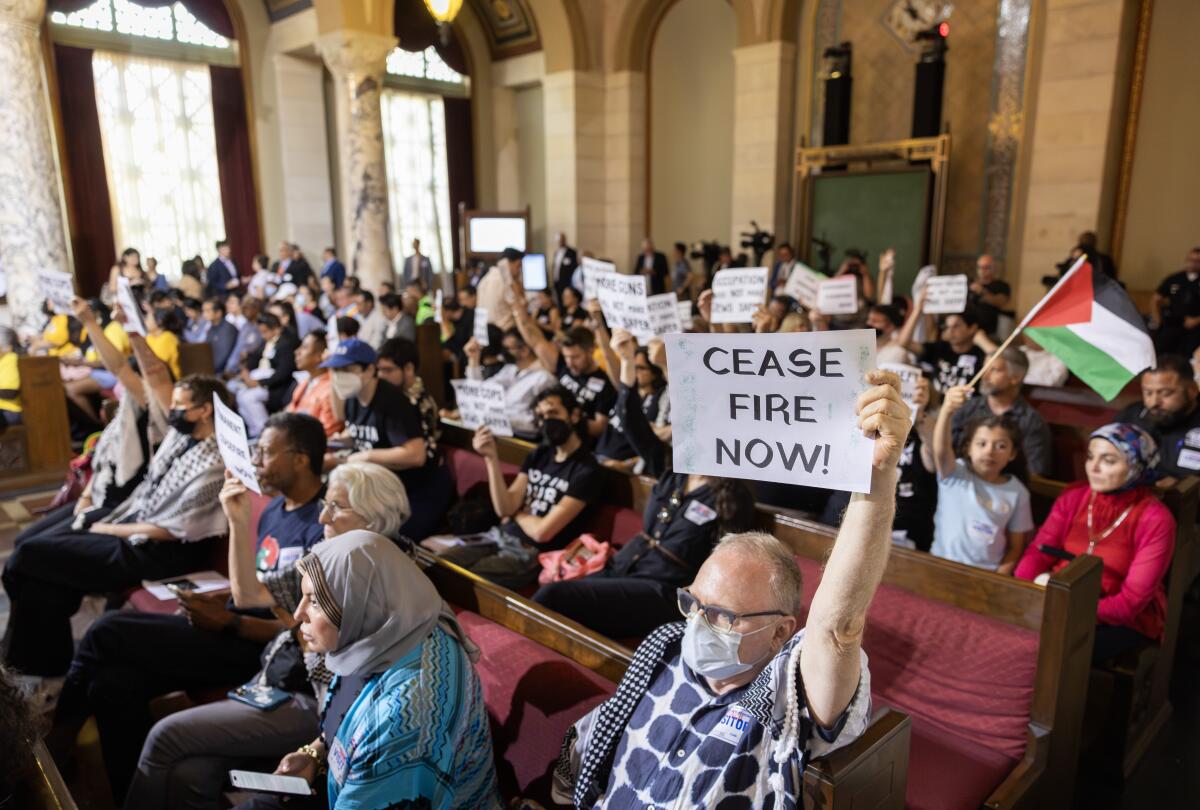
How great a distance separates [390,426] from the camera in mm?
4164

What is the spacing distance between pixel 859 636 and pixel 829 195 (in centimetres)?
1063

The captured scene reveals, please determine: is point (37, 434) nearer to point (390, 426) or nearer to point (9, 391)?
point (9, 391)

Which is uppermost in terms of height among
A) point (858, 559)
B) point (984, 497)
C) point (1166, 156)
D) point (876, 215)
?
point (1166, 156)

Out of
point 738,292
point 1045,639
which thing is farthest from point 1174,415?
point 738,292

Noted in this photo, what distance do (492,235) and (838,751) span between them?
13.0 metres

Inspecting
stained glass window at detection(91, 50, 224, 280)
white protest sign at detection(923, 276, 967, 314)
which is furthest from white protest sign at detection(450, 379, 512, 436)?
stained glass window at detection(91, 50, 224, 280)

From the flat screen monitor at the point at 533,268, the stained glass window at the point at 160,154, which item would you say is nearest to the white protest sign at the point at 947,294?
the flat screen monitor at the point at 533,268

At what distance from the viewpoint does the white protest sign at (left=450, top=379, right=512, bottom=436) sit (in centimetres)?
438

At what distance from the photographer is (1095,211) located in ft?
28.3

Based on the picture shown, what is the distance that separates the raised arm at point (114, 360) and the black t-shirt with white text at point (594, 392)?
2302 mm

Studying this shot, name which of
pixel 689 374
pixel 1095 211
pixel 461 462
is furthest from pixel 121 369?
pixel 1095 211

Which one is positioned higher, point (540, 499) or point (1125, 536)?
point (1125, 536)

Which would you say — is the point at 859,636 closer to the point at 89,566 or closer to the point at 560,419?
the point at 560,419

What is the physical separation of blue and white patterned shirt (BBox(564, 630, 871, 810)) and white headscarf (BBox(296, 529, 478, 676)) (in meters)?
0.57
